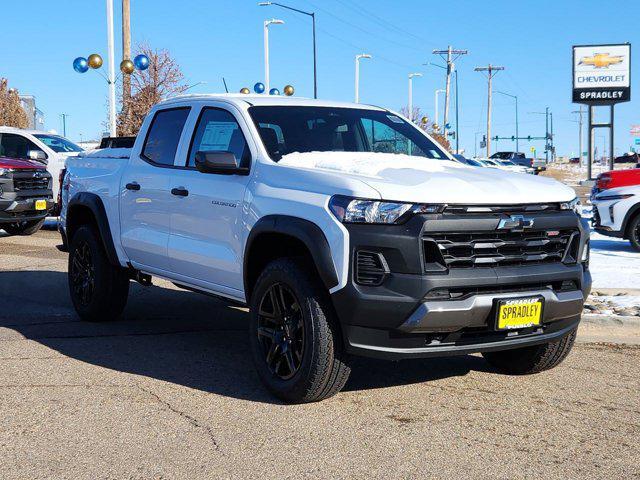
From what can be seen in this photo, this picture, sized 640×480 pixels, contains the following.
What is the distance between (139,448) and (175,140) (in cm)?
306

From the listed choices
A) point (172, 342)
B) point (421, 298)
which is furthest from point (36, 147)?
point (421, 298)

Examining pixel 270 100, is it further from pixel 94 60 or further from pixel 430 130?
pixel 430 130

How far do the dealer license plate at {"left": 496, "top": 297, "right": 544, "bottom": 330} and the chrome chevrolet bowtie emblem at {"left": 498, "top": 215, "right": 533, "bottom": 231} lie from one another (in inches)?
16.0

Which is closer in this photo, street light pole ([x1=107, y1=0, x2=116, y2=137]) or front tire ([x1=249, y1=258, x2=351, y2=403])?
front tire ([x1=249, y1=258, x2=351, y2=403])

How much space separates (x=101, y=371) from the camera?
6.24 m

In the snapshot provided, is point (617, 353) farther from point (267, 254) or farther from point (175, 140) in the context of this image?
point (175, 140)

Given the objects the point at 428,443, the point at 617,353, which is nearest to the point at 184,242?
the point at 428,443

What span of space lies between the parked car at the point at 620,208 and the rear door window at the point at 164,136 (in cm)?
896

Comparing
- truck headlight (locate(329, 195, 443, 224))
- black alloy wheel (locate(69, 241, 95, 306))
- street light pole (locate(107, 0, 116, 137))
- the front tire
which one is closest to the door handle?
the front tire

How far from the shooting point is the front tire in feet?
16.7

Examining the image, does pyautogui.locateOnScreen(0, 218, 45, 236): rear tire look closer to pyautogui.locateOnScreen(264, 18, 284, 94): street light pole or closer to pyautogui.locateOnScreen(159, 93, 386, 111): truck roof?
pyautogui.locateOnScreen(159, 93, 386, 111): truck roof

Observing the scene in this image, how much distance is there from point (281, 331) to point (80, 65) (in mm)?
21097

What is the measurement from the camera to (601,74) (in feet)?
167

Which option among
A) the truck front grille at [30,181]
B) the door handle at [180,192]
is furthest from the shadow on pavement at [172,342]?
the truck front grille at [30,181]
